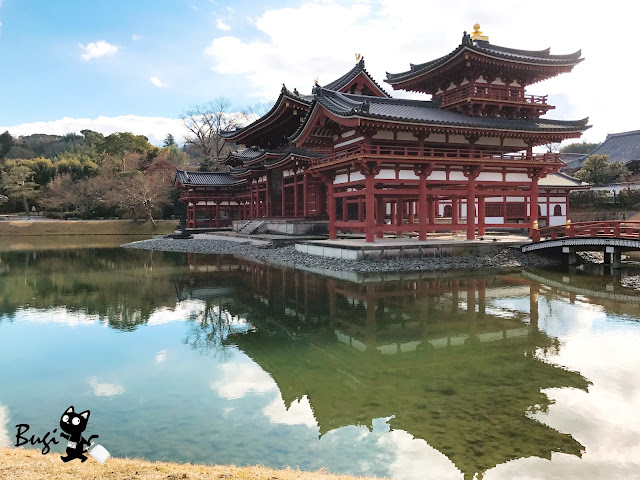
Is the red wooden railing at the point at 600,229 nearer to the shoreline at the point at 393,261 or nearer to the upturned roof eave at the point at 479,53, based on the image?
the shoreline at the point at 393,261

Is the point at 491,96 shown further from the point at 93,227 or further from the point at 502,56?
the point at 93,227

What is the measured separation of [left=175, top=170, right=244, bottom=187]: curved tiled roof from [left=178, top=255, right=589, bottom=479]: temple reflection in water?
85.7 ft

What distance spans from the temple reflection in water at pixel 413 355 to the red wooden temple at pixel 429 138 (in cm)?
699

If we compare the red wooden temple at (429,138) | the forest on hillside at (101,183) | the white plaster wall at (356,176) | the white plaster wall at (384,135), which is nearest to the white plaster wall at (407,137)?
the red wooden temple at (429,138)

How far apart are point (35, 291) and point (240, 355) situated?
445 inches

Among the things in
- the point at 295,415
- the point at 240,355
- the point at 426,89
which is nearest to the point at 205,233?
the point at 426,89

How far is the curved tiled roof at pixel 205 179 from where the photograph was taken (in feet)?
133

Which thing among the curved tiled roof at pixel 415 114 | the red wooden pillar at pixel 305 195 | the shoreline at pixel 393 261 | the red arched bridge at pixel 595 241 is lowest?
the shoreline at pixel 393 261

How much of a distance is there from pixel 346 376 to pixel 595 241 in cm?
1610

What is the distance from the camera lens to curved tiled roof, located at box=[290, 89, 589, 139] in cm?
1951

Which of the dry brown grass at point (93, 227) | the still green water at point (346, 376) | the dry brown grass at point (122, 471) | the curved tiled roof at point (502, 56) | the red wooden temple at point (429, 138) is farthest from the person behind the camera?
the dry brown grass at point (93, 227)

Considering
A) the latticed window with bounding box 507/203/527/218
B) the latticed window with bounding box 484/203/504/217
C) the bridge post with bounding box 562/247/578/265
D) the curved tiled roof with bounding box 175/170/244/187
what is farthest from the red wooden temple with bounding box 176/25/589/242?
the curved tiled roof with bounding box 175/170/244/187

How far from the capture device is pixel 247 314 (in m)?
12.2

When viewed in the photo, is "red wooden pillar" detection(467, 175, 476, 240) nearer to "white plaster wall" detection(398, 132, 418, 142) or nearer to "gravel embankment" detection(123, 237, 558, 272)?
"gravel embankment" detection(123, 237, 558, 272)
